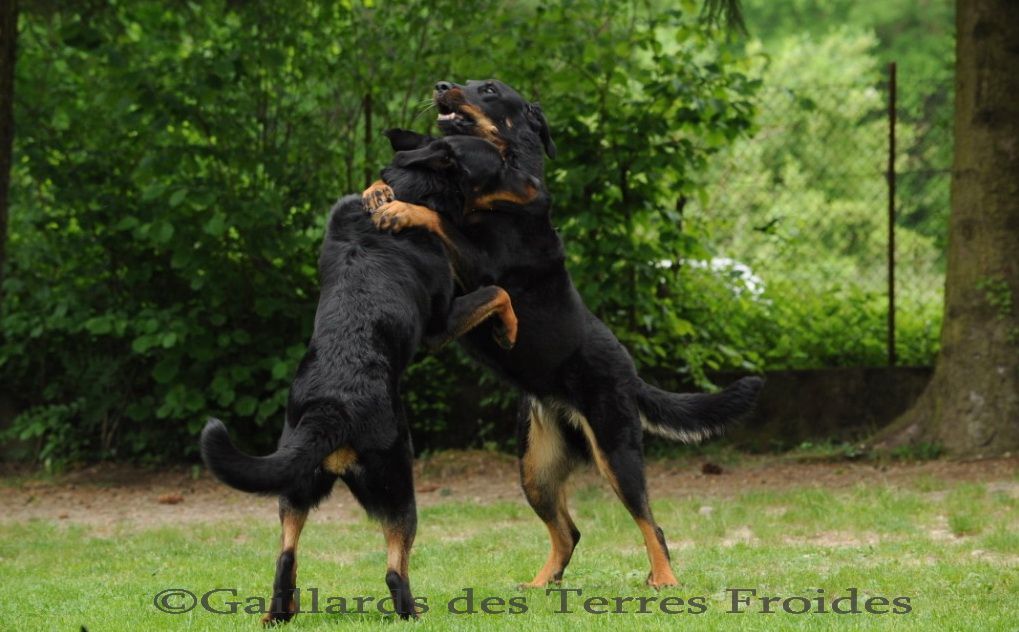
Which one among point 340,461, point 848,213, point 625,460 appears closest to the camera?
point 340,461

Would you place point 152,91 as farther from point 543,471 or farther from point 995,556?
point 995,556

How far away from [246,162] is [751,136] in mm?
3580

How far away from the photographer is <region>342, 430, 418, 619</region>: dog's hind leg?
4414 mm

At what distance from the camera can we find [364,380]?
431cm

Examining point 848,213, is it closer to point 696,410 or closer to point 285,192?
point 285,192

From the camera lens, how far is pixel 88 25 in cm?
861

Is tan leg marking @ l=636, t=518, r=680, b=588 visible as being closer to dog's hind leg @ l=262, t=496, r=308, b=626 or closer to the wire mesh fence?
dog's hind leg @ l=262, t=496, r=308, b=626

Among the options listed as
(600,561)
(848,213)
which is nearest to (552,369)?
(600,561)

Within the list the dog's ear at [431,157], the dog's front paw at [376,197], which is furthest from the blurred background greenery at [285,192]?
the dog's front paw at [376,197]

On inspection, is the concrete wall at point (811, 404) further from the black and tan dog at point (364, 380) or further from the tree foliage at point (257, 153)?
the black and tan dog at point (364, 380)

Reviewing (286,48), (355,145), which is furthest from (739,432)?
(286,48)

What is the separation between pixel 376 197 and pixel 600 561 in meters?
2.33

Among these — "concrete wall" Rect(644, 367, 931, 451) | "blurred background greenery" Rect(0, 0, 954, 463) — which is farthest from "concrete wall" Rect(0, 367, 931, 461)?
"blurred background greenery" Rect(0, 0, 954, 463)

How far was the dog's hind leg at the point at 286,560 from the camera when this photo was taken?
433 cm
